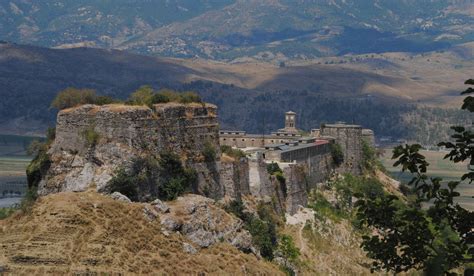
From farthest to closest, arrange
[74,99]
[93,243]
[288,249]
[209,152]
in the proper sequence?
[288,249], [209,152], [74,99], [93,243]

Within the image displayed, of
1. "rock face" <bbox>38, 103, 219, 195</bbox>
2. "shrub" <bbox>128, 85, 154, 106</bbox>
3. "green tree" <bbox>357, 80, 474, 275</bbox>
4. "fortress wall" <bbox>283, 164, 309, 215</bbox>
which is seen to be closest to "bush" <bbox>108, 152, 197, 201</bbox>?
"rock face" <bbox>38, 103, 219, 195</bbox>

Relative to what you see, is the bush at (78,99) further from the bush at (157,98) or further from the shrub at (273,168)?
the shrub at (273,168)

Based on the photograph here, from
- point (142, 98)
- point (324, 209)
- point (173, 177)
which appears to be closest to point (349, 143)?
point (324, 209)

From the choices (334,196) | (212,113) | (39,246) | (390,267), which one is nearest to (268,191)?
(212,113)

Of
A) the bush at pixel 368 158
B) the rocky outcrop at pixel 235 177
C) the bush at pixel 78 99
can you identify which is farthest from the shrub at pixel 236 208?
the bush at pixel 368 158

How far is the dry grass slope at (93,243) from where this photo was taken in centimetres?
3297

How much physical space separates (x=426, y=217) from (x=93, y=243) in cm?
1983

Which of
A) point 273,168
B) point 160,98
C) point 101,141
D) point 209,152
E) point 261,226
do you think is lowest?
point 261,226

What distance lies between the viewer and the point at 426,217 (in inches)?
677

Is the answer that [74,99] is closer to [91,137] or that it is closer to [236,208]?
[91,137]

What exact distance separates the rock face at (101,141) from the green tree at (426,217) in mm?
23203

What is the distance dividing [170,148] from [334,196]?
26470mm

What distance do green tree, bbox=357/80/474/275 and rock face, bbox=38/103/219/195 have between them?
23.2 metres

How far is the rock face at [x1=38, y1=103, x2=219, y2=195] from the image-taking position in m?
40.6
